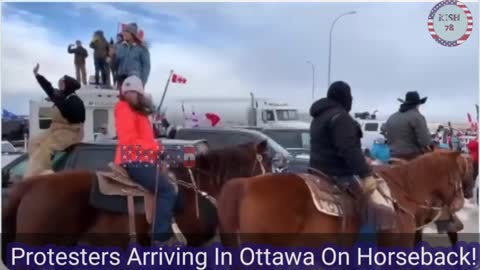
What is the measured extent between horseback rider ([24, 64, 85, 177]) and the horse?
0.78m

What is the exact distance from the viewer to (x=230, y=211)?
529cm

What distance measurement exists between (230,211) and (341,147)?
1.06 meters

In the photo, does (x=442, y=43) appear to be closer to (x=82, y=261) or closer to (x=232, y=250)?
(x=232, y=250)

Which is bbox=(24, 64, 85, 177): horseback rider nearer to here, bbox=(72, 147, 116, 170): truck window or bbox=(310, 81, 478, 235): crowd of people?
bbox=(72, 147, 116, 170): truck window

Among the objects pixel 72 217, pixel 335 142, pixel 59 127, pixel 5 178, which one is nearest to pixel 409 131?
pixel 335 142

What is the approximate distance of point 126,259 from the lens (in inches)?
230

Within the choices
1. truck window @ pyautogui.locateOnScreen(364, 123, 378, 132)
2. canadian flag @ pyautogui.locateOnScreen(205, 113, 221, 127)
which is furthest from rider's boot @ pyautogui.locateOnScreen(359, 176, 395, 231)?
truck window @ pyautogui.locateOnScreen(364, 123, 378, 132)

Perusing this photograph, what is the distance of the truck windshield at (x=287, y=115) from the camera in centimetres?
2525

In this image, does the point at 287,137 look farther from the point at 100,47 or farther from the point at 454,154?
the point at 454,154

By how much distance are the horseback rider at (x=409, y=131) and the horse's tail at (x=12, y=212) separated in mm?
4502

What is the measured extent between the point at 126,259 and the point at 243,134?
23.5ft

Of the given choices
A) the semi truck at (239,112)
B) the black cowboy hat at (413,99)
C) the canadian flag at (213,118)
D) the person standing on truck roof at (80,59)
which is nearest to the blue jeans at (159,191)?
the black cowboy hat at (413,99)

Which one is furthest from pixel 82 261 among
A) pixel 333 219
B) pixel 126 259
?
pixel 333 219

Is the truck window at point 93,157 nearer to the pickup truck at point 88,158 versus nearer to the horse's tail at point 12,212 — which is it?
the pickup truck at point 88,158
